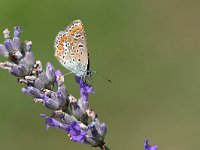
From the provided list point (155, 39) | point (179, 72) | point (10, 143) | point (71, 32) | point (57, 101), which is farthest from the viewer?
point (155, 39)

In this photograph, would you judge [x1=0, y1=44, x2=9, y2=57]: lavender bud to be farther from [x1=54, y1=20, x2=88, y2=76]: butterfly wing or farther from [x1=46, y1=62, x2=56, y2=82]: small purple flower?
[x1=54, y1=20, x2=88, y2=76]: butterfly wing

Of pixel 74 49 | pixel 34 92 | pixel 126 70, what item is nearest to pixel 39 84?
pixel 34 92

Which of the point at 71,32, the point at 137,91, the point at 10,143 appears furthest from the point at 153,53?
the point at 71,32

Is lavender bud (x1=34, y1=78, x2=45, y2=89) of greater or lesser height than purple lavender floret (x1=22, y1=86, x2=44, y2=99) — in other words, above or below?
above

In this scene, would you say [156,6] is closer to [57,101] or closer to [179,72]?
[179,72]

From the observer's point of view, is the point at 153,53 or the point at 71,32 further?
the point at 153,53

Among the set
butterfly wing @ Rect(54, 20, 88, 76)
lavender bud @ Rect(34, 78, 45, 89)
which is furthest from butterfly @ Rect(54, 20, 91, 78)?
lavender bud @ Rect(34, 78, 45, 89)

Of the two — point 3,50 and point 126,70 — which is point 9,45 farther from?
point 126,70

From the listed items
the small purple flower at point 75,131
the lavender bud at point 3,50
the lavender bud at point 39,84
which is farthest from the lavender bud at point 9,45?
the small purple flower at point 75,131
